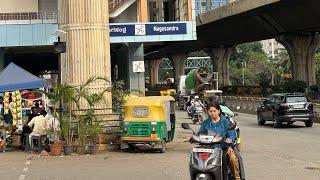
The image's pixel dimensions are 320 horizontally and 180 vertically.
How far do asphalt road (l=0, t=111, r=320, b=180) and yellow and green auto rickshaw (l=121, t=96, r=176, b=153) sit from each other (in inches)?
18.3

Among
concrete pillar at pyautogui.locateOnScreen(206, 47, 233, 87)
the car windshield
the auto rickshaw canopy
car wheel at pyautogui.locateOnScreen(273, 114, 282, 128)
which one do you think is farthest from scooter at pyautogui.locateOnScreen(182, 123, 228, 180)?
concrete pillar at pyautogui.locateOnScreen(206, 47, 233, 87)

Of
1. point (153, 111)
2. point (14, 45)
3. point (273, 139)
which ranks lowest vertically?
point (273, 139)

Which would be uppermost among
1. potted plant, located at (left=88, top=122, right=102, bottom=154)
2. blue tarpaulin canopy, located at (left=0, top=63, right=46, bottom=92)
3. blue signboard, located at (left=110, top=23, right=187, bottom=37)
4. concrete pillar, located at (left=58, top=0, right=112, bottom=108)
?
blue signboard, located at (left=110, top=23, right=187, bottom=37)

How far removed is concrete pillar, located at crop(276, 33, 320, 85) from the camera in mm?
57844

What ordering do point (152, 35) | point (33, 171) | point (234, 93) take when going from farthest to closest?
point (234, 93)
point (152, 35)
point (33, 171)

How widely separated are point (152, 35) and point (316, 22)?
2243 cm

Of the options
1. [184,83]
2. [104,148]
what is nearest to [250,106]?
[184,83]

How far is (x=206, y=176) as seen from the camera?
26.8 ft

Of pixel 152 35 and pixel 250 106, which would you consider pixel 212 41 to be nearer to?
pixel 250 106

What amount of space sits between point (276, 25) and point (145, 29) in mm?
26520

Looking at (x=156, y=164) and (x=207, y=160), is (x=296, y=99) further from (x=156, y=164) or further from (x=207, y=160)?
(x=207, y=160)

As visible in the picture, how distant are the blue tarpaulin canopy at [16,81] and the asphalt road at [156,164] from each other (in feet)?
6.81

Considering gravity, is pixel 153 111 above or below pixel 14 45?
below

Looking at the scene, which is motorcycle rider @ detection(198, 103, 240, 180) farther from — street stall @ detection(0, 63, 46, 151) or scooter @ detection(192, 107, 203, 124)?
scooter @ detection(192, 107, 203, 124)
